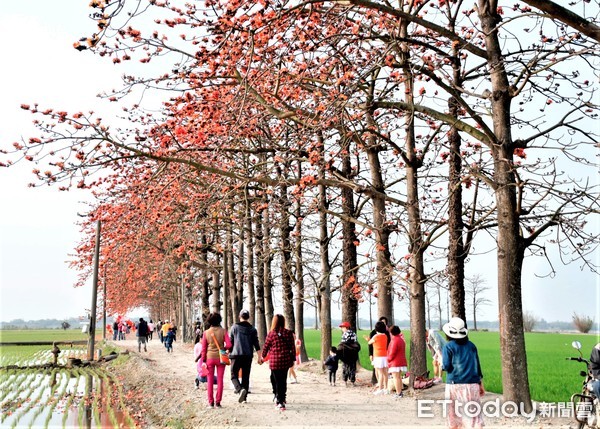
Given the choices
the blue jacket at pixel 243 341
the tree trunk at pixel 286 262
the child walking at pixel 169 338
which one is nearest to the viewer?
the blue jacket at pixel 243 341

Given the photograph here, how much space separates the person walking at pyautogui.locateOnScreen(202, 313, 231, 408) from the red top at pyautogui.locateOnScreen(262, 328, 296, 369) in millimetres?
1037

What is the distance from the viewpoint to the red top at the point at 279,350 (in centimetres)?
1244

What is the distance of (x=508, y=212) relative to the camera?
467 inches

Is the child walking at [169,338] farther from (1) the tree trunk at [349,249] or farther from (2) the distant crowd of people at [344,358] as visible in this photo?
(2) the distant crowd of people at [344,358]

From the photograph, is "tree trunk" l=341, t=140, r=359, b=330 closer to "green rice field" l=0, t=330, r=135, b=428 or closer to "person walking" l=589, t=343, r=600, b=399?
"green rice field" l=0, t=330, r=135, b=428

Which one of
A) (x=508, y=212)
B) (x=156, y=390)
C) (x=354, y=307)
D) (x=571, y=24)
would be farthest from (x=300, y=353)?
(x=571, y=24)

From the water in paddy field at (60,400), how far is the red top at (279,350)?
3.49m

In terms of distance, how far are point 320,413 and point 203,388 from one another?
5252mm

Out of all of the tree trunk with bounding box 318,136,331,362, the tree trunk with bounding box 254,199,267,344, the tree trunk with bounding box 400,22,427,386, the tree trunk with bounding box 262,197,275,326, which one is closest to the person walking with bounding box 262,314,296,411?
the tree trunk with bounding box 400,22,427,386

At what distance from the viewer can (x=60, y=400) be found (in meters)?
18.0

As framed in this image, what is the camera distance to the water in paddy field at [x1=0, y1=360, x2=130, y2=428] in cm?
1438

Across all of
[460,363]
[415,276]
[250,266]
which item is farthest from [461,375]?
[250,266]

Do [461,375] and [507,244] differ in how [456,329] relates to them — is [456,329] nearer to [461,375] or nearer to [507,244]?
[461,375]

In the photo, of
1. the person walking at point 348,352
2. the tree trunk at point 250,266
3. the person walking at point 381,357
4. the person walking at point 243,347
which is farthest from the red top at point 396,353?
the tree trunk at point 250,266
